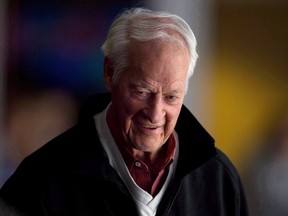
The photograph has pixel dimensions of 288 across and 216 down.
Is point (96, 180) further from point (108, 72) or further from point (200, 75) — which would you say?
point (200, 75)

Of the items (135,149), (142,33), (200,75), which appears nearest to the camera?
(142,33)

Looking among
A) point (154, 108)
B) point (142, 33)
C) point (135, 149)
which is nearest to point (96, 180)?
Result: point (135, 149)

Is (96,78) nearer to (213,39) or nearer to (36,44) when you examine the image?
→ (36,44)

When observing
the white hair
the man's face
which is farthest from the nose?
the white hair

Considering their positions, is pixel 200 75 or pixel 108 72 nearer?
pixel 108 72

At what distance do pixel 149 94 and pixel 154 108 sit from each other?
4cm

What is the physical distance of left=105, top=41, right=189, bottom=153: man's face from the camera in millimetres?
1232

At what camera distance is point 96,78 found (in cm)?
140

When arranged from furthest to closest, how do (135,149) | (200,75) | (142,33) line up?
(200,75)
(135,149)
(142,33)

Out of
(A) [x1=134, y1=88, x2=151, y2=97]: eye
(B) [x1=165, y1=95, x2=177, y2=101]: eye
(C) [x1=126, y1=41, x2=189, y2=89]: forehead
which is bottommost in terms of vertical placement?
(B) [x1=165, y1=95, x2=177, y2=101]: eye

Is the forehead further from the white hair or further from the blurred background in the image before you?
the blurred background

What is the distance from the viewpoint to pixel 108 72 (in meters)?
1.32

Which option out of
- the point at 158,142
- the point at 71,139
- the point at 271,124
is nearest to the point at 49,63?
the point at 71,139

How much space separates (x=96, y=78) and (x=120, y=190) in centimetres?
33
